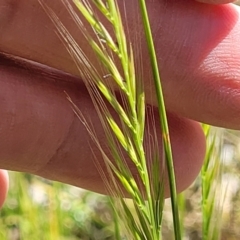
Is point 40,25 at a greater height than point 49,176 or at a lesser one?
greater

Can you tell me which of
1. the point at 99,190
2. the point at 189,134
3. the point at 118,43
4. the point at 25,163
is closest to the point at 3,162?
the point at 25,163

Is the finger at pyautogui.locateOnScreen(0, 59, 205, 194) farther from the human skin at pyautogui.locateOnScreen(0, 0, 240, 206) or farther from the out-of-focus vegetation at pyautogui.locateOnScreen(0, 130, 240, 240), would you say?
the out-of-focus vegetation at pyautogui.locateOnScreen(0, 130, 240, 240)

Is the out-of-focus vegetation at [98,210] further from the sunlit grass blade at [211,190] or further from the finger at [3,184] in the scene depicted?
the sunlit grass blade at [211,190]

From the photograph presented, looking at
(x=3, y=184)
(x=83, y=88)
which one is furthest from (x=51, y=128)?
(x=3, y=184)

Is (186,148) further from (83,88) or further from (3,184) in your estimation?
(3,184)

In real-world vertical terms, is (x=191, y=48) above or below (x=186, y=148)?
above

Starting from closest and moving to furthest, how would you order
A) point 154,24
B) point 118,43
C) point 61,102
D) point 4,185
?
point 118,43 → point 154,24 → point 61,102 → point 4,185

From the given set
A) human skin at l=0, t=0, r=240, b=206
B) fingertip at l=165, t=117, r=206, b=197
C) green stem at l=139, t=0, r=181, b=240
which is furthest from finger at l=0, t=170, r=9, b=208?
green stem at l=139, t=0, r=181, b=240

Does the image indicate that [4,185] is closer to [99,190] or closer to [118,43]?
[99,190]
